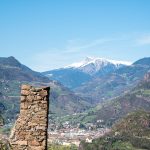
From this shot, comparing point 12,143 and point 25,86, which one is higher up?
point 25,86

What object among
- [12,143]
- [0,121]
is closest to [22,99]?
[12,143]

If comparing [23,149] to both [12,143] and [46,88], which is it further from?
[46,88]

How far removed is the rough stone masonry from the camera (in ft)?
57.0

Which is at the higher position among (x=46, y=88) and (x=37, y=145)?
(x=46, y=88)

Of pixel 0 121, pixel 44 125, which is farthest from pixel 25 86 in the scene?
pixel 0 121

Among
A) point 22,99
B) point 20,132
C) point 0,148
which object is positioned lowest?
point 0,148

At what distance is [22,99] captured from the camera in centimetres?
1750

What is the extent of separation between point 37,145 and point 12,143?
0.97 meters

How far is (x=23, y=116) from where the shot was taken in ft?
57.3

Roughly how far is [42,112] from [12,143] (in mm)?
1660

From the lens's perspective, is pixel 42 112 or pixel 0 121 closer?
pixel 42 112

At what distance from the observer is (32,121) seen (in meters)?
17.5

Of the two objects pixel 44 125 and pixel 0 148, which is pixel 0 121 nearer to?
pixel 0 148

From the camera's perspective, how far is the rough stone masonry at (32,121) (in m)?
17.4
